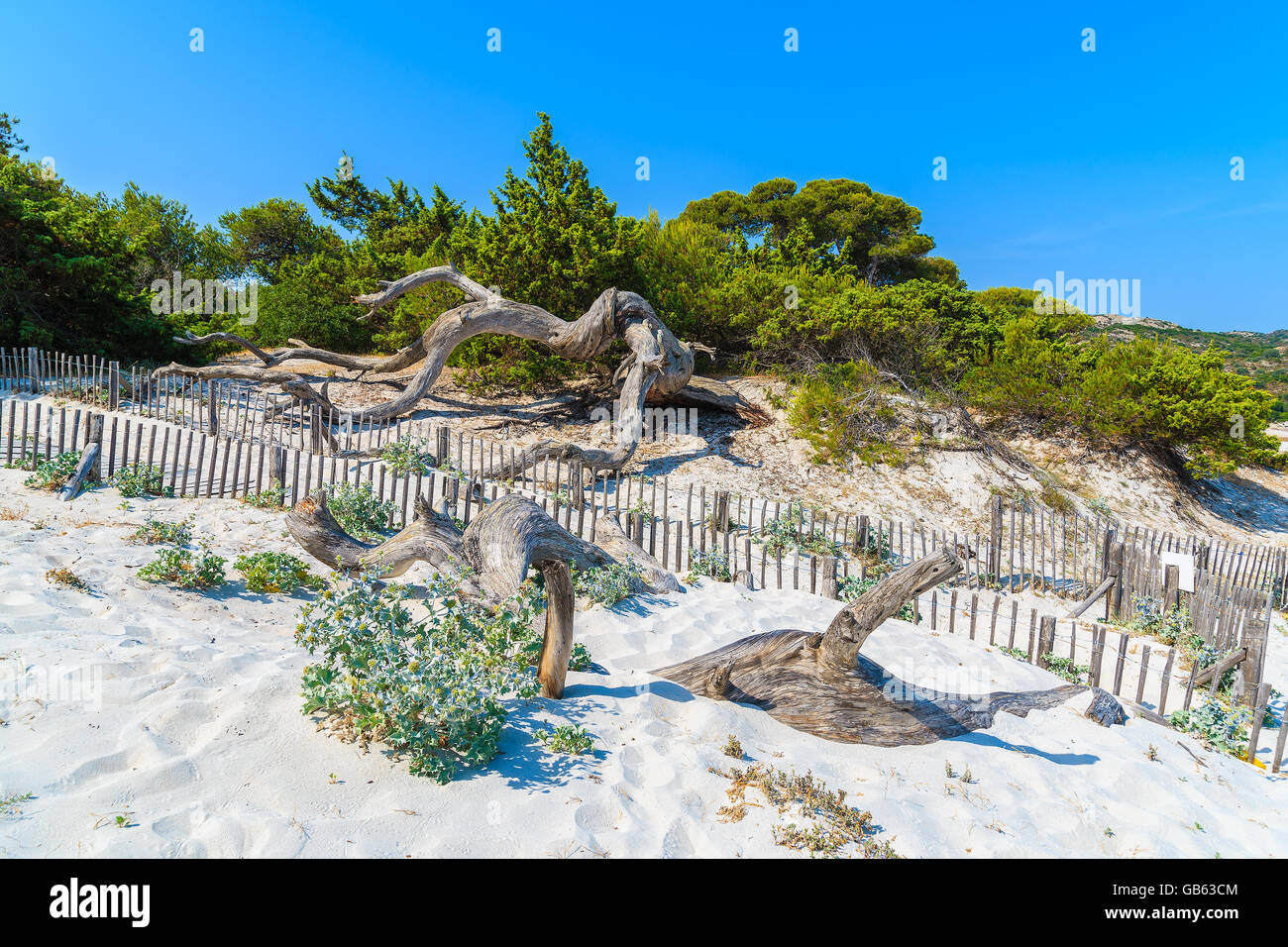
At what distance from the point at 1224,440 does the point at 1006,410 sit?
4.38 m

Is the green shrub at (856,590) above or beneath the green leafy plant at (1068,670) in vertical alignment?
above

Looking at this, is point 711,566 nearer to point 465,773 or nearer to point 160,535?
point 465,773

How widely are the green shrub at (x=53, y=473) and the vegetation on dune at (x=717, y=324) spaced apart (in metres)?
4.11

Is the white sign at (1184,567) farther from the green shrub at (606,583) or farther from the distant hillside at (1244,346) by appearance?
the distant hillside at (1244,346)

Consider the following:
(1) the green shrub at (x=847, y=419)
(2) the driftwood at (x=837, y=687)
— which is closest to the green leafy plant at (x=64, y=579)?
(2) the driftwood at (x=837, y=687)

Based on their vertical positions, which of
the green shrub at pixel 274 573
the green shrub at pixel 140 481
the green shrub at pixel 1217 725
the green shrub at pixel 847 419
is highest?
the green shrub at pixel 847 419

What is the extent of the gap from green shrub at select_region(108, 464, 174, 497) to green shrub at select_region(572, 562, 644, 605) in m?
5.61

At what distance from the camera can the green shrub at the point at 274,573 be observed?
513 cm

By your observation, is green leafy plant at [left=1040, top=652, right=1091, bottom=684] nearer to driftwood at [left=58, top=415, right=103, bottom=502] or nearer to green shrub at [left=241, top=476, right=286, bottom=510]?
green shrub at [left=241, top=476, right=286, bottom=510]

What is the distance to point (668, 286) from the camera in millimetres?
17547

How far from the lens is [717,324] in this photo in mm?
18250

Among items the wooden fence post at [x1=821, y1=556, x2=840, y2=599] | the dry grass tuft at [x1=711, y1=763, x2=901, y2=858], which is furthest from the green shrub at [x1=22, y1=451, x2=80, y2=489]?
the wooden fence post at [x1=821, y1=556, x2=840, y2=599]

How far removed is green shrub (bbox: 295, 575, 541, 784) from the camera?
9.70 ft
